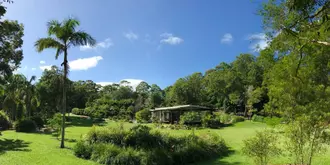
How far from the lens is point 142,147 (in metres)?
10.7

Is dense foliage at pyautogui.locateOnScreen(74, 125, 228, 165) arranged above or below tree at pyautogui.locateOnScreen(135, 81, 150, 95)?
below

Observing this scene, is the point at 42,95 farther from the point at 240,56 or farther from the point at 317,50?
the point at 240,56

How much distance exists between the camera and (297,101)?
27.7 feet

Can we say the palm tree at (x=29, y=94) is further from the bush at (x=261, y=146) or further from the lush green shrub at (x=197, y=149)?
the bush at (x=261, y=146)

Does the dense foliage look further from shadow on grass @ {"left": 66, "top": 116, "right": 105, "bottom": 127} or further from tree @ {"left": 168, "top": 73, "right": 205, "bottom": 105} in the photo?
tree @ {"left": 168, "top": 73, "right": 205, "bottom": 105}

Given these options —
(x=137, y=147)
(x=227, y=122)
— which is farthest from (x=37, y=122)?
(x=227, y=122)

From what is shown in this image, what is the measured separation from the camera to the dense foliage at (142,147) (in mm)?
9797

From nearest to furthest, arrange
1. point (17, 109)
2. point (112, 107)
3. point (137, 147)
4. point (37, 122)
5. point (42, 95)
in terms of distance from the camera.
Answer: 1. point (137, 147)
2. point (37, 122)
3. point (17, 109)
4. point (42, 95)
5. point (112, 107)

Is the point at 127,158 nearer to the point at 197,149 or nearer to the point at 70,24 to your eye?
the point at 197,149

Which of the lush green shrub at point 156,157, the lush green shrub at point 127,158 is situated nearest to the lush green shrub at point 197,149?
the lush green shrub at point 156,157

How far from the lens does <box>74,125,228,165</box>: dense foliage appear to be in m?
9.80

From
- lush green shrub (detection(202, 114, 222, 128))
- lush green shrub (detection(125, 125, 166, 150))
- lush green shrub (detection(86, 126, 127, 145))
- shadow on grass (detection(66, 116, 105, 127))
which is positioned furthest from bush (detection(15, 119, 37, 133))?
lush green shrub (detection(202, 114, 222, 128))

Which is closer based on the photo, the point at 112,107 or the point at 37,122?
the point at 37,122

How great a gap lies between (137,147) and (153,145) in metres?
0.73
